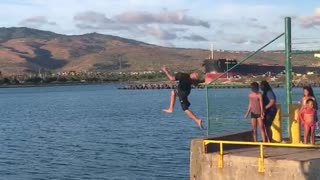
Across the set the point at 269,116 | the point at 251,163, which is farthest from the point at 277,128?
the point at 251,163

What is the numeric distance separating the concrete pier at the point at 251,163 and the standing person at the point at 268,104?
1.00m

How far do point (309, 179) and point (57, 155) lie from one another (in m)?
24.4

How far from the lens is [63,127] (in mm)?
58469

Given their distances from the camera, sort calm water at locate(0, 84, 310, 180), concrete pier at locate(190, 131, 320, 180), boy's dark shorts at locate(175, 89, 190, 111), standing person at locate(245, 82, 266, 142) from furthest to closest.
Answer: calm water at locate(0, 84, 310, 180)
standing person at locate(245, 82, 266, 142)
concrete pier at locate(190, 131, 320, 180)
boy's dark shorts at locate(175, 89, 190, 111)

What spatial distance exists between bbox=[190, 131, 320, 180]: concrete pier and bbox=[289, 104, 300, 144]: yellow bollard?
1293mm

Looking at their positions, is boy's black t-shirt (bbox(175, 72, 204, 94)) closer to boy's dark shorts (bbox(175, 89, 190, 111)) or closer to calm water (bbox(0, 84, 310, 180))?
boy's dark shorts (bbox(175, 89, 190, 111))

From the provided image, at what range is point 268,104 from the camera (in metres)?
16.9

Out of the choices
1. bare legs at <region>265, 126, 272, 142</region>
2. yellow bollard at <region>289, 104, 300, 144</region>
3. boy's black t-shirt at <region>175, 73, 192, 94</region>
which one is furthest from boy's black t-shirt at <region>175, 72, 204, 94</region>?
yellow bollard at <region>289, 104, 300, 144</region>

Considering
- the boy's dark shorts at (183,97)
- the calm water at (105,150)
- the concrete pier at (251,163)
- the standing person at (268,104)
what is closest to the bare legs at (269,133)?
the standing person at (268,104)

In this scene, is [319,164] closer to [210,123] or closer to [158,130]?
[210,123]

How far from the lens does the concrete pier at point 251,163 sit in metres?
13.2

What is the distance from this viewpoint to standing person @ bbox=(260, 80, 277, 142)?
663 inches

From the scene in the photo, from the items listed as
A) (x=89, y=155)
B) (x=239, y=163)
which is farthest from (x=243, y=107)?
(x=239, y=163)

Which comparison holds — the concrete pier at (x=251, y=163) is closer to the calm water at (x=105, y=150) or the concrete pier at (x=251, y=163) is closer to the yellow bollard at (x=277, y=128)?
the yellow bollard at (x=277, y=128)
